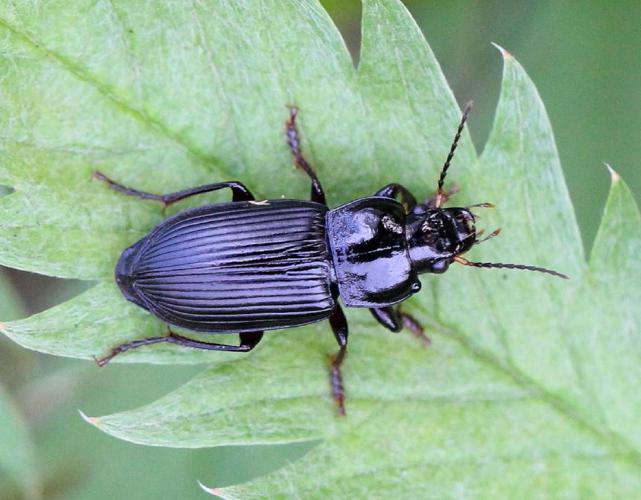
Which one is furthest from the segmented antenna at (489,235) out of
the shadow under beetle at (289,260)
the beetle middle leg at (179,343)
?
the beetle middle leg at (179,343)

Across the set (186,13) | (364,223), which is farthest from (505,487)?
(186,13)

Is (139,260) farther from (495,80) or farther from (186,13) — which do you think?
(495,80)

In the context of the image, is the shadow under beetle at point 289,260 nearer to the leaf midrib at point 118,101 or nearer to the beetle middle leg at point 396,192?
the beetle middle leg at point 396,192

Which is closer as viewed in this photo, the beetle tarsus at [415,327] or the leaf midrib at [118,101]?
the leaf midrib at [118,101]

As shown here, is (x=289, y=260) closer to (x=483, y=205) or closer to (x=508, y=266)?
(x=483, y=205)

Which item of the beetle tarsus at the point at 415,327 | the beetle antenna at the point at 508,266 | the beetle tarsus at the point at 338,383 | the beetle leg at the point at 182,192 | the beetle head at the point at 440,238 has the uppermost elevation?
the beetle leg at the point at 182,192

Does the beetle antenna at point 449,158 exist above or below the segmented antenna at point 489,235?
above

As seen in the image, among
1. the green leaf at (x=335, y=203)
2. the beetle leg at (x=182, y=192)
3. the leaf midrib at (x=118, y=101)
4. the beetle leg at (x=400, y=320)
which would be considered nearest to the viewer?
the leaf midrib at (x=118, y=101)

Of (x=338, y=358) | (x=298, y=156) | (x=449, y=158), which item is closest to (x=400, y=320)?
(x=338, y=358)
